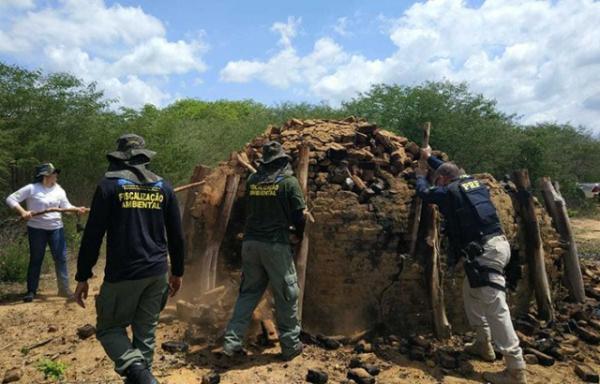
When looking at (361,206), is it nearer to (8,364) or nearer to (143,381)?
(143,381)

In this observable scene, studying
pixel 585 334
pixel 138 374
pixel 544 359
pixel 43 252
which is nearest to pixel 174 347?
pixel 138 374

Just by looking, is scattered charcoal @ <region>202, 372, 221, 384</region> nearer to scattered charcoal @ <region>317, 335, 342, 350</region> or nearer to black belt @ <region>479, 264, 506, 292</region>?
scattered charcoal @ <region>317, 335, 342, 350</region>

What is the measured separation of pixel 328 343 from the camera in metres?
5.38

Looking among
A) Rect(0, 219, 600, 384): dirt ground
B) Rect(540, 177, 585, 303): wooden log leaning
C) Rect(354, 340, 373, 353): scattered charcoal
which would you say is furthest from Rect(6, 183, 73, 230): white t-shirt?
Rect(540, 177, 585, 303): wooden log leaning

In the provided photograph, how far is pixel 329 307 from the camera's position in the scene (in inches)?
229

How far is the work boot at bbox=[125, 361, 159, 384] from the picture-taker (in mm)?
3500

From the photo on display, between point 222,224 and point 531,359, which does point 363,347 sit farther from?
point 222,224

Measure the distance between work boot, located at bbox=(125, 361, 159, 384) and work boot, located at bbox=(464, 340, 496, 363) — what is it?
3.34 meters

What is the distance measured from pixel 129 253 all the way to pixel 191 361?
73.6 inches

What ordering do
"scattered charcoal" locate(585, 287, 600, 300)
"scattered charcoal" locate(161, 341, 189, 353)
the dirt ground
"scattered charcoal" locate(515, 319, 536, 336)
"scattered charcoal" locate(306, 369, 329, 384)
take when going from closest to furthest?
"scattered charcoal" locate(306, 369, 329, 384) < the dirt ground < "scattered charcoal" locate(161, 341, 189, 353) < "scattered charcoal" locate(515, 319, 536, 336) < "scattered charcoal" locate(585, 287, 600, 300)

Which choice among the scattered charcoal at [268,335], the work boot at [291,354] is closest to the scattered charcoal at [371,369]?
the work boot at [291,354]

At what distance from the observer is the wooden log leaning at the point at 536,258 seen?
6289mm

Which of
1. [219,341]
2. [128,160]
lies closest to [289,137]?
[219,341]

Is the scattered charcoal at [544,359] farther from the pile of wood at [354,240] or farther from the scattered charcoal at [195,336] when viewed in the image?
the scattered charcoal at [195,336]
